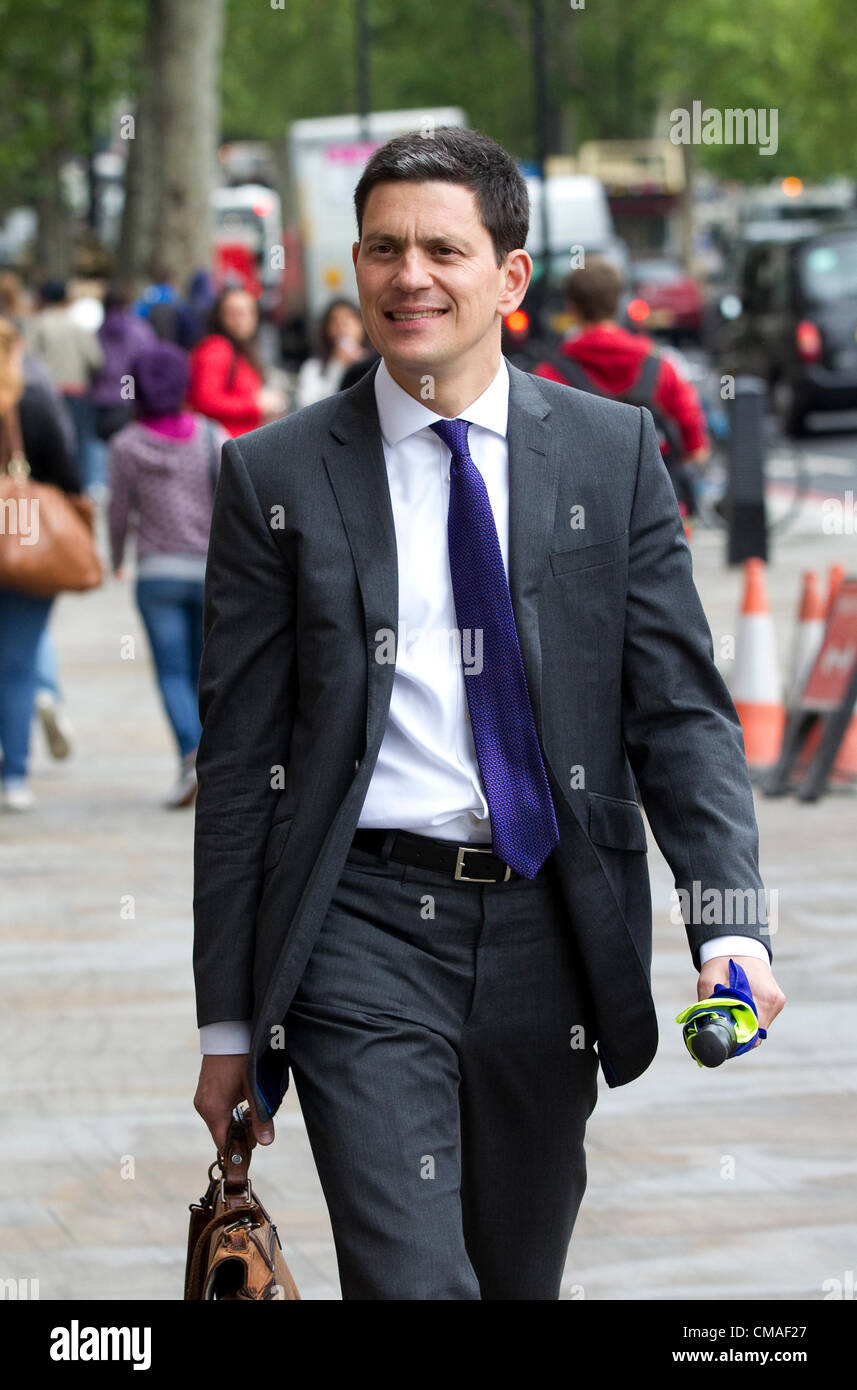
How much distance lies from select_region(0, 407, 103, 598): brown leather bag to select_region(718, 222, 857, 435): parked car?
1560 centimetres

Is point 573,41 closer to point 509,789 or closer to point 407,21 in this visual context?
point 407,21

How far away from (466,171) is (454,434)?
1.04 feet

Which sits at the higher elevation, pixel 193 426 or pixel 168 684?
pixel 193 426

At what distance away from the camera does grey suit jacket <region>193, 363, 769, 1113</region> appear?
2938mm

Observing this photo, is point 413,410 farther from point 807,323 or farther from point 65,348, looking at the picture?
point 807,323

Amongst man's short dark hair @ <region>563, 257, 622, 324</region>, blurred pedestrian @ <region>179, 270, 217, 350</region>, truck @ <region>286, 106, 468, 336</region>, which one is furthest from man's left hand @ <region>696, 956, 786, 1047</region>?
truck @ <region>286, 106, 468, 336</region>

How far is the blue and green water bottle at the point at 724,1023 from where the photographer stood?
2.70 metres

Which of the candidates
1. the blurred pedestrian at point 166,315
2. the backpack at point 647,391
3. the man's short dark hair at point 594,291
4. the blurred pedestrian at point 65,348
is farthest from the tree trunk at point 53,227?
the backpack at point 647,391

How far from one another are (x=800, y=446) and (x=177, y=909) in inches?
660

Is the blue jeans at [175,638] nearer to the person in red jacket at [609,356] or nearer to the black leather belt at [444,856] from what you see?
the person in red jacket at [609,356]

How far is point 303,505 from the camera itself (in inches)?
118

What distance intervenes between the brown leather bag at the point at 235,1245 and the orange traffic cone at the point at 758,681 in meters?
6.67

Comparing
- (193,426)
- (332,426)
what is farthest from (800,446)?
(332,426)

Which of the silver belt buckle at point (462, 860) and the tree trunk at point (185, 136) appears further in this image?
the tree trunk at point (185, 136)
